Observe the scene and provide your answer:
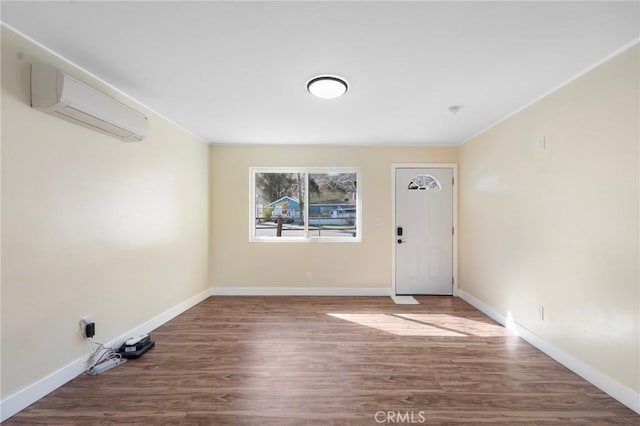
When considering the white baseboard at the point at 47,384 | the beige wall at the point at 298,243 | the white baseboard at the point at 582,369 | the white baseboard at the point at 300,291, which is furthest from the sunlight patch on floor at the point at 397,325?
the white baseboard at the point at 47,384

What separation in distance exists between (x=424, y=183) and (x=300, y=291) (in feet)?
8.52

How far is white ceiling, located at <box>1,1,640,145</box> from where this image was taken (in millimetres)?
1466

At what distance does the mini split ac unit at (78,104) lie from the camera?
1.74m

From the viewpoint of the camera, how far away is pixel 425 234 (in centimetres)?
425

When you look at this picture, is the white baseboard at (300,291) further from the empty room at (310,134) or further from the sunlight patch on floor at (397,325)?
the sunlight patch on floor at (397,325)

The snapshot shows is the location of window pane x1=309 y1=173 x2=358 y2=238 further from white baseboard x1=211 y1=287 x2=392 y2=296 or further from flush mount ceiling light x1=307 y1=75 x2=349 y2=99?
flush mount ceiling light x1=307 y1=75 x2=349 y2=99

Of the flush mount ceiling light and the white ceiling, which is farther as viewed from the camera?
the flush mount ceiling light

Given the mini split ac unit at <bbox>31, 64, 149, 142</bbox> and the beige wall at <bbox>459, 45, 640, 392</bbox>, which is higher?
the mini split ac unit at <bbox>31, 64, 149, 142</bbox>

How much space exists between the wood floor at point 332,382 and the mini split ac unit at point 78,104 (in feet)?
6.43

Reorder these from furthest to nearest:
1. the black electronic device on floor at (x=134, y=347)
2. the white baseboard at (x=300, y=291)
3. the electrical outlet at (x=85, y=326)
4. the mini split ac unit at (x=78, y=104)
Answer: the white baseboard at (x=300, y=291), the black electronic device on floor at (x=134, y=347), the electrical outlet at (x=85, y=326), the mini split ac unit at (x=78, y=104)

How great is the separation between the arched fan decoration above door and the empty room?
726 millimetres

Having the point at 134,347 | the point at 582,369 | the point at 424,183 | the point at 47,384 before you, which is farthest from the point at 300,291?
the point at 582,369

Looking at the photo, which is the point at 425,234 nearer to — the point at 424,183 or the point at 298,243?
the point at 424,183

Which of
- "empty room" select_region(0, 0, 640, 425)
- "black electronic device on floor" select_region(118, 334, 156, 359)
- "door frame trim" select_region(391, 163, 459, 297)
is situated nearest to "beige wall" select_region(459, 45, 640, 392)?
"empty room" select_region(0, 0, 640, 425)
